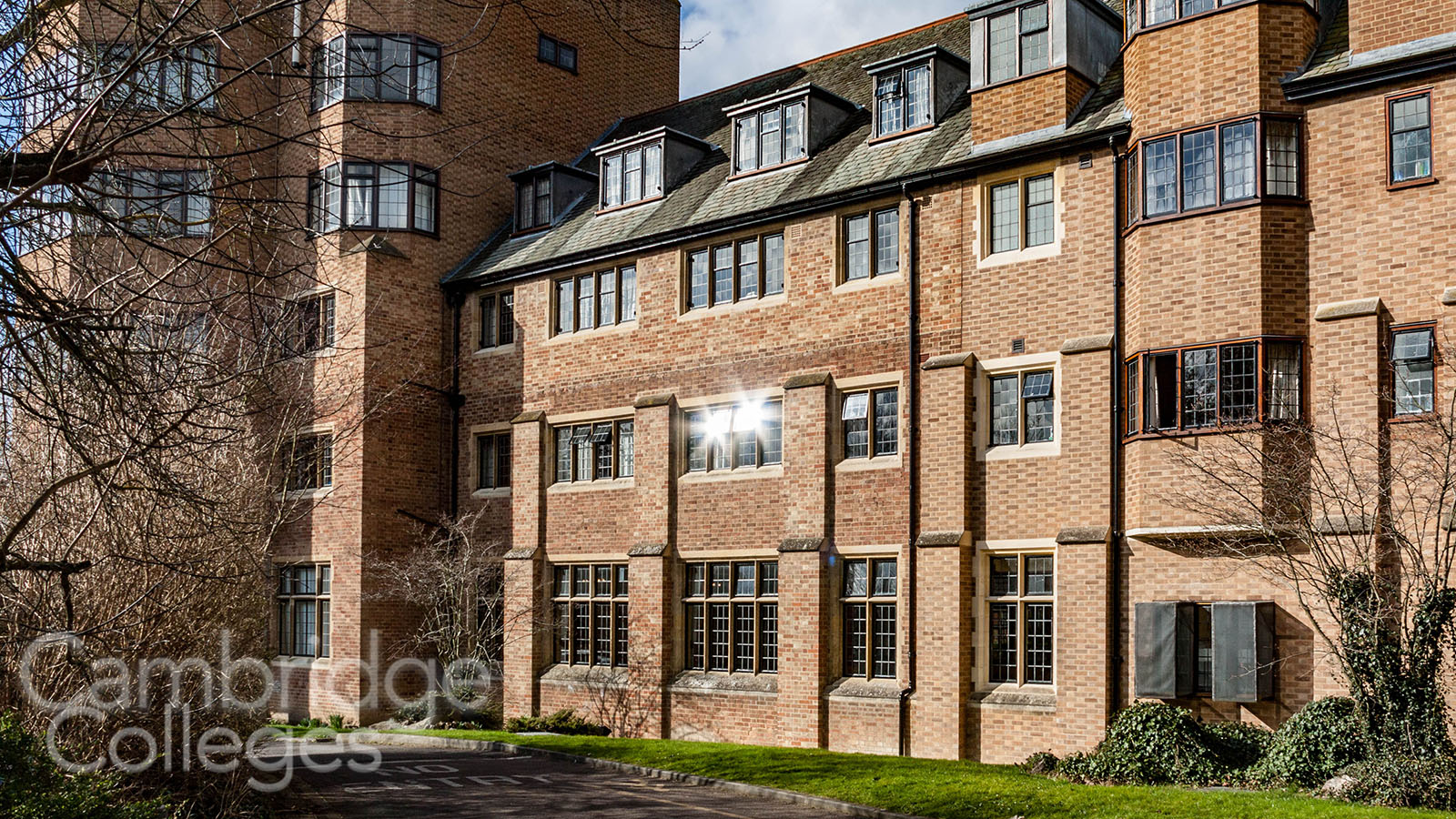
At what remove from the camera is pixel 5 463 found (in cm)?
1288

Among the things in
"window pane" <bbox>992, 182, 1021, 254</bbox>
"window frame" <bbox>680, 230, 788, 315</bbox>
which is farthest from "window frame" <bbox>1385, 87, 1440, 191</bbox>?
"window frame" <bbox>680, 230, 788, 315</bbox>

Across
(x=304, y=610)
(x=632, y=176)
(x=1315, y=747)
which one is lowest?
(x=1315, y=747)

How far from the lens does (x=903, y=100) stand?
80.0 feet

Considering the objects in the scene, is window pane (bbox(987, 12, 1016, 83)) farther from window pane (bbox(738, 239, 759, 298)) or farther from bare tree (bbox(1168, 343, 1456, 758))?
bare tree (bbox(1168, 343, 1456, 758))

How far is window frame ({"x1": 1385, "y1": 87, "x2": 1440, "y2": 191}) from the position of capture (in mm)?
17906

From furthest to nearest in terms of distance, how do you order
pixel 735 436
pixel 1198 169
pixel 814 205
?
pixel 735 436
pixel 814 205
pixel 1198 169

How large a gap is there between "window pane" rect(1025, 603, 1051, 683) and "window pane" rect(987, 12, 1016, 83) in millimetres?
8188

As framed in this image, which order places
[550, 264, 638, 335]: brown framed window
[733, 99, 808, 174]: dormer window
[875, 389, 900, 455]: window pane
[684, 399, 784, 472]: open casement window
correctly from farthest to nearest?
[550, 264, 638, 335]: brown framed window
[733, 99, 808, 174]: dormer window
[684, 399, 784, 472]: open casement window
[875, 389, 900, 455]: window pane

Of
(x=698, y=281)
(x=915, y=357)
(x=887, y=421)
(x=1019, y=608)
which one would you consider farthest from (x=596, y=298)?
(x=1019, y=608)

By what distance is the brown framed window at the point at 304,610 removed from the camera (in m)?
30.3

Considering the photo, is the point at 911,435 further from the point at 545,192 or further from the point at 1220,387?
the point at 545,192

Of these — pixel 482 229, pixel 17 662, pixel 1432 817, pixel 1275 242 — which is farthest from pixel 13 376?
pixel 482 229

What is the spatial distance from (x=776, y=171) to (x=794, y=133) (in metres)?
0.76

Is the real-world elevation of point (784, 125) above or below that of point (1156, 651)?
above
